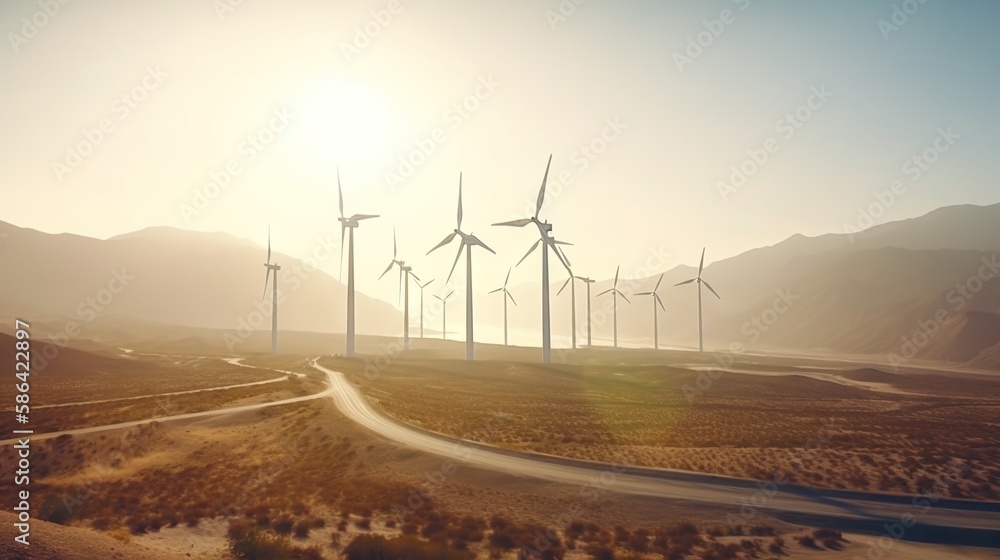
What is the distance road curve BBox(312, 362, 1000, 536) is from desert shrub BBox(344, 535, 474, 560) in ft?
35.5

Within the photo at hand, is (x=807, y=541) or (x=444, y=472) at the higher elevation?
(x=444, y=472)

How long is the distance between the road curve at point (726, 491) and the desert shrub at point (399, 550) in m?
10.8

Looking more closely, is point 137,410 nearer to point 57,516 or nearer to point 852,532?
point 57,516

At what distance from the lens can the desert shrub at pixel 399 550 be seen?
22828 mm

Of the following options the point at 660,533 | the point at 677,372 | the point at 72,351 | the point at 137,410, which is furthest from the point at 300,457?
the point at 72,351

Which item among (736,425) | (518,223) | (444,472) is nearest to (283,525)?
(444,472)

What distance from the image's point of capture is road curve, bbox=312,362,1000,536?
27469 mm

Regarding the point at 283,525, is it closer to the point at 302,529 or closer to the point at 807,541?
the point at 302,529

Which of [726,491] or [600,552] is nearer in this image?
[600,552]

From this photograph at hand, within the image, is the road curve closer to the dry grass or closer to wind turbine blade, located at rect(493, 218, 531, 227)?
the dry grass

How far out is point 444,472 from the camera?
34375 mm

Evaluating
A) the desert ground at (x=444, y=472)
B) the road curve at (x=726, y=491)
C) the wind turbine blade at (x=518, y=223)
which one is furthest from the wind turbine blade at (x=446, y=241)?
the road curve at (x=726, y=491)

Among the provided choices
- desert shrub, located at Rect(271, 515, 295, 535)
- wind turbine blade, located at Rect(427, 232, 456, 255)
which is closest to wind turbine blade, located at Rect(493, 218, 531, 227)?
wind turbine blade, located at Rect(427, 232, 456, 255)

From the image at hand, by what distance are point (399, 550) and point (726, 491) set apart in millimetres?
20184
